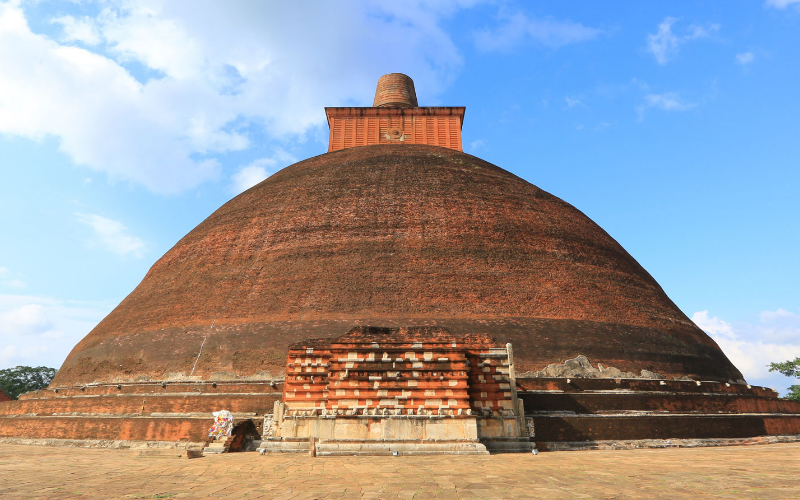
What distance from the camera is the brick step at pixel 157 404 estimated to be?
412 inches

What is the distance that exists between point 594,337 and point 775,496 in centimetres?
813

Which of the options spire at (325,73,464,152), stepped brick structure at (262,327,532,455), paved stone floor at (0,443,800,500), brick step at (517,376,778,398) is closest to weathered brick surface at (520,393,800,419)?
brick step at (517,376,778,398)

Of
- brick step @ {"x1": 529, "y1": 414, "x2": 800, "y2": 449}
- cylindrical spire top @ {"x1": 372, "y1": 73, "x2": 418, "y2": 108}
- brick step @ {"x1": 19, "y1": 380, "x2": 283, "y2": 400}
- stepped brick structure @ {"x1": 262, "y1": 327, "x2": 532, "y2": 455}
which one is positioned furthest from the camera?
cylindrical spire top @ {"x1": 372, "y1": 73, "x2": 418, "y2": 108}

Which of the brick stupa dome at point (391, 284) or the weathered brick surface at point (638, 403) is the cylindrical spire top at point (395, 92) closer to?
the brick stupa dome at point (391, 284)

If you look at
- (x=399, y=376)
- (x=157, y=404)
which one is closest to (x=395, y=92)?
(x=157, y=404)

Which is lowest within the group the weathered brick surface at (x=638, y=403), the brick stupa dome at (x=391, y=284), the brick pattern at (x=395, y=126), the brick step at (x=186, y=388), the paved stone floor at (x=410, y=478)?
the paved stone floor at (x=410, y=478)

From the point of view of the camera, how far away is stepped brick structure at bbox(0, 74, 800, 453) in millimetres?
7968

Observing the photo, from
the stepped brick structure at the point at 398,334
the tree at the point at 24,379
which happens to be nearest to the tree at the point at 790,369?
the stepped brick structure at the point at 398,334

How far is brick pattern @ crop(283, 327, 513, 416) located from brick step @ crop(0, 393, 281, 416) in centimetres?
249

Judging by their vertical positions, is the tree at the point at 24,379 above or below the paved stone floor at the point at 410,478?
above

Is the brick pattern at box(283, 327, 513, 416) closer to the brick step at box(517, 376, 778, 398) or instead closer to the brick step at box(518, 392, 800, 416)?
the brick step at box(518, 392, 800, 416)

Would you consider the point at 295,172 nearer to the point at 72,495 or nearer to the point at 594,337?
the point at 594,337

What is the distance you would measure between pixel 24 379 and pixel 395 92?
3899cm

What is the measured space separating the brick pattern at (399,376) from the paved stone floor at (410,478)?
927 mm
